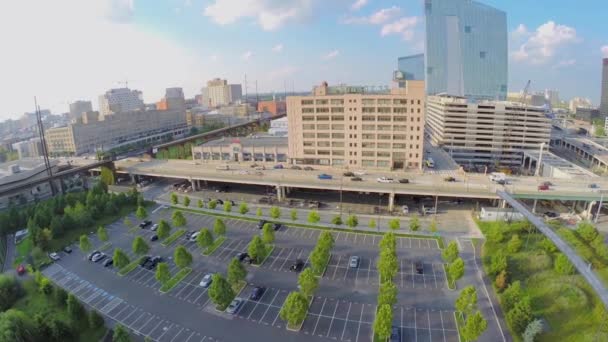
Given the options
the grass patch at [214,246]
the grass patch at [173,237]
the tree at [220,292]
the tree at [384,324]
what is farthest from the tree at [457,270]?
the grass patch at [173,237]

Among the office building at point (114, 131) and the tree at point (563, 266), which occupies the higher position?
the office building at point (114, 131)

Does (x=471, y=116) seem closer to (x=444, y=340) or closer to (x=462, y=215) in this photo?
(x=462, y=215)

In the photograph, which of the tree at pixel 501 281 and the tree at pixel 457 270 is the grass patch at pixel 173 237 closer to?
the tree at pixel 457 270

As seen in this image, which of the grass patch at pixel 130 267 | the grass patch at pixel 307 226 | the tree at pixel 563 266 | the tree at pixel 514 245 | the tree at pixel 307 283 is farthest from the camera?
the grass patch at pixel 307 226

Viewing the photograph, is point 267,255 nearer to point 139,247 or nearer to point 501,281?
point 139,247

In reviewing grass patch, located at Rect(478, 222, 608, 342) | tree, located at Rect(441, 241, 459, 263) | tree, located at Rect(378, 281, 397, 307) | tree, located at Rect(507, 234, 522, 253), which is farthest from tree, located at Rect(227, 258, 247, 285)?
tree, located at Rect(507, 234, 522, 253)

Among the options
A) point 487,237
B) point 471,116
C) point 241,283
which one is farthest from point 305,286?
point 471,116

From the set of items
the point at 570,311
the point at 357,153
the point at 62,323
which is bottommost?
the point at 570,311
